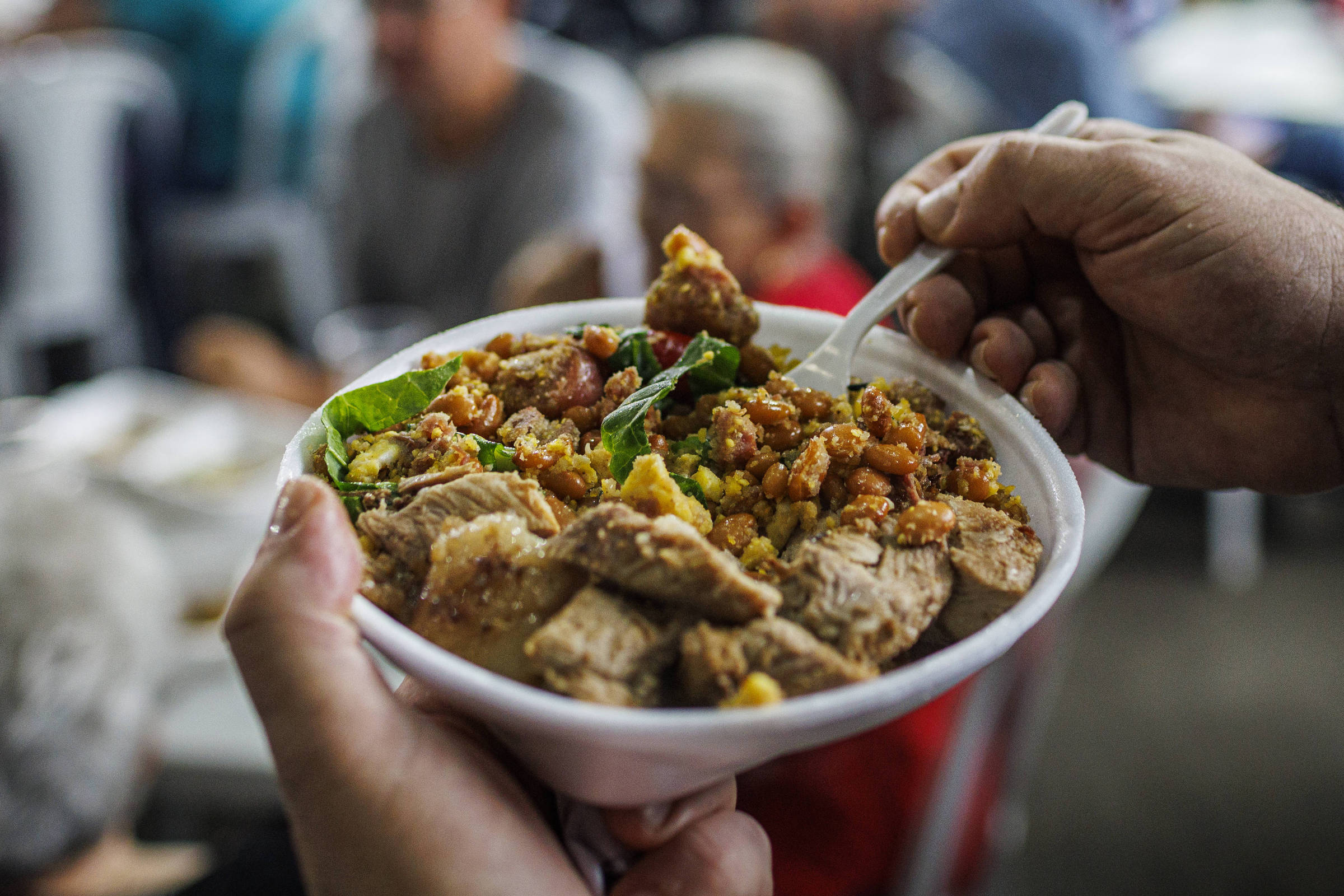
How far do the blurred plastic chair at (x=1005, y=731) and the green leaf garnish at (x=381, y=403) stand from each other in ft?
4.21

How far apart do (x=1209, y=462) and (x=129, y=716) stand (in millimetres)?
2291

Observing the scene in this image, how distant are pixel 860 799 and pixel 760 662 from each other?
1.60 meters

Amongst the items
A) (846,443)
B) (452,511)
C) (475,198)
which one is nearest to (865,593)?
(846,443)

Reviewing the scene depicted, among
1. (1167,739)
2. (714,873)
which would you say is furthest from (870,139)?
(714,873)

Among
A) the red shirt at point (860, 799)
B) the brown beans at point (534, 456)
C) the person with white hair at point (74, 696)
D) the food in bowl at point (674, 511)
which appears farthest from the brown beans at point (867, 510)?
the person with white hair at point (74, 696)

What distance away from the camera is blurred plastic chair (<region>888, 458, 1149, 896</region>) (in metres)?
2.15

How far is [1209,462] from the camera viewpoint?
1590 mm

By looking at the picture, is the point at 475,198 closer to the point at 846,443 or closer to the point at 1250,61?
the point at 846,443

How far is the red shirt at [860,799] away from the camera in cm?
216

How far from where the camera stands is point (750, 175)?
10.9ft

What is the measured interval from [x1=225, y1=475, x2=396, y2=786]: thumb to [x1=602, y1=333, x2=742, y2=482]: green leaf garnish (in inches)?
13.6

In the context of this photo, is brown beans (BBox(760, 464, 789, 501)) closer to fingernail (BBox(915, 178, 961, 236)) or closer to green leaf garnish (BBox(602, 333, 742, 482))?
green leaf garnish (BBox(602, 333, 742, 482))

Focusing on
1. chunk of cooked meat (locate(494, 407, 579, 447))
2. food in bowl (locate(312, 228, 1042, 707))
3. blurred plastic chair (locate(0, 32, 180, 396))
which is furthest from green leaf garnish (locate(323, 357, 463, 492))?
blurred plastic chair (locate(0, 32, 180, 396))

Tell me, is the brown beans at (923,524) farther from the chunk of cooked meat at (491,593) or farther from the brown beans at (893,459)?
the chunk of cooked meat at (491,593)
